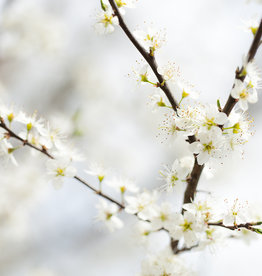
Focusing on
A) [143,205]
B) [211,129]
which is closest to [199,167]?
[211,129]

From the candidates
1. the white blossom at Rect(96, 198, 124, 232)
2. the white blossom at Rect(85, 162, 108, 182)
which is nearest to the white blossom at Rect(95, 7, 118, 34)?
the white blossom at Rect(85, 162, 108, 182)

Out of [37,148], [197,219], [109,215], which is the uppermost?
[37,148]

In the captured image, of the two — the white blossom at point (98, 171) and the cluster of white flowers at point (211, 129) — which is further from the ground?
the white blossom at point (98, 171)

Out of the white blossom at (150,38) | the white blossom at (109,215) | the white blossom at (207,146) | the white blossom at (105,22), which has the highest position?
the white blossom at (105,22)

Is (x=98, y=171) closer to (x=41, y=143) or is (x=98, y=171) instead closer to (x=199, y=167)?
(x=41, y=143)

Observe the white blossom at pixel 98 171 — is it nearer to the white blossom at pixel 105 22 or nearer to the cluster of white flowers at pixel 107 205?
the cluster of white flowers at pixel 107 205

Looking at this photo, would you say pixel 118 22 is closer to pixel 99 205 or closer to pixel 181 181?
pixel 181 181

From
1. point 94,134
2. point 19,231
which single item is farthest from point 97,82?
point 19,231

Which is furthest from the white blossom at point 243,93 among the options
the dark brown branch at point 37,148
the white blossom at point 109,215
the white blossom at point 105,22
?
the white blossom at point 109,215

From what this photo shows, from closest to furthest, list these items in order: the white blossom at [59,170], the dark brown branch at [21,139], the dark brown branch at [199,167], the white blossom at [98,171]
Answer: the dark brown branch at [199,167] < the dark brown branch at [21,139] < the white blossom at [59,170] < the white blossom at [98,171]

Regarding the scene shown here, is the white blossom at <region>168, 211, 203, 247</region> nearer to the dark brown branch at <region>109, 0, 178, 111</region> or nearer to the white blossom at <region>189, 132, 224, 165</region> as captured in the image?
the white blossom at <region>189, 132, 224, 165</region>

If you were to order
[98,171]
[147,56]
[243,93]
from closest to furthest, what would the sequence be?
[243,93] → [147,56] → [98,171]
